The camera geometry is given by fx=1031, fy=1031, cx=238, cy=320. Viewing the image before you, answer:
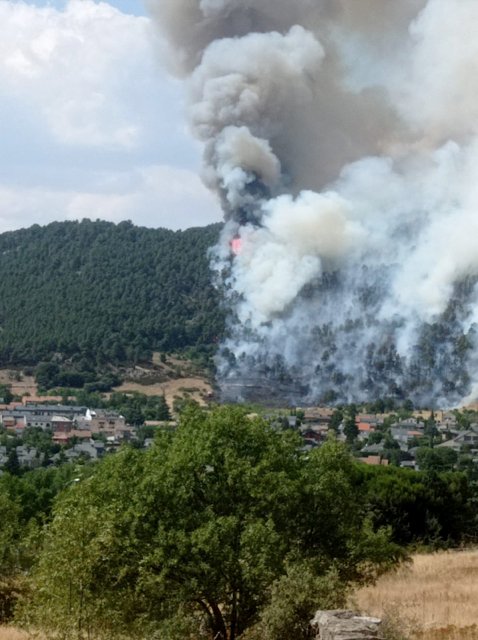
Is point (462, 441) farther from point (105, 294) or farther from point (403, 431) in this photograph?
point (105, 294)

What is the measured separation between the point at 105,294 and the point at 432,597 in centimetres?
10539

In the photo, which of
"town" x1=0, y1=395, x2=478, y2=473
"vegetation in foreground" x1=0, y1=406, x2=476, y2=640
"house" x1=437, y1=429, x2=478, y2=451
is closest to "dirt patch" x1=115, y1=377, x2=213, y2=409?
"town" x1=0, y1=395, x2=478, y2=473

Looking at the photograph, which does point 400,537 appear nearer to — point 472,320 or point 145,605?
point 145,605

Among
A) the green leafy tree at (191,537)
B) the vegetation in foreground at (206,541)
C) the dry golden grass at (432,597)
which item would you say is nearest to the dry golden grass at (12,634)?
the vegetation in foreground at (206,541)

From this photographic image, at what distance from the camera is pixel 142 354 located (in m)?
102

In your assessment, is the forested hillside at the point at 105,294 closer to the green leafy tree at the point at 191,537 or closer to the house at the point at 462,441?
the house at the point at 462,441

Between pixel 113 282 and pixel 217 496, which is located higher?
pixel 113 282

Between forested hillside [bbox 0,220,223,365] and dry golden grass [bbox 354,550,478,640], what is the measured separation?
262 feet

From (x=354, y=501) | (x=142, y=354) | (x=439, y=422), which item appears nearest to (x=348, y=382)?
(x=439, y=422)

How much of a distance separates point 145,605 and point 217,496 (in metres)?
1.62

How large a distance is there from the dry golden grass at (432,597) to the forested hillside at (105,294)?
79998 millimetres

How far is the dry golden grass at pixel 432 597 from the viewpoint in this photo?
1283 centimetres

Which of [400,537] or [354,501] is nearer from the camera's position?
[354,501]

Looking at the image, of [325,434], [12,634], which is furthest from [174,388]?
[12,634]
